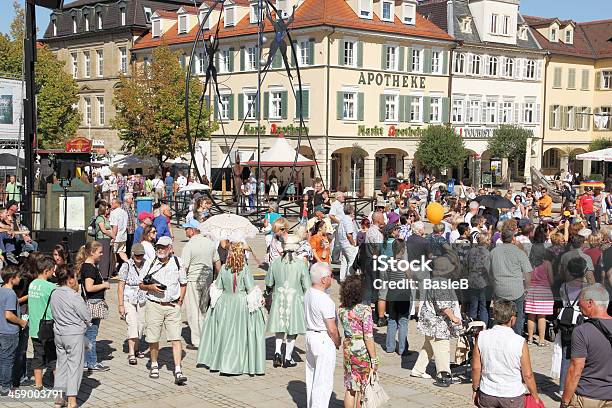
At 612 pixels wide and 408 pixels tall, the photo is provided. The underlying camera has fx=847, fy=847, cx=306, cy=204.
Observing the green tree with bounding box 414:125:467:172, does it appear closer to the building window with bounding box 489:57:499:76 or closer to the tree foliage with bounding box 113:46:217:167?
the building window with bounding box 489:57:499:76

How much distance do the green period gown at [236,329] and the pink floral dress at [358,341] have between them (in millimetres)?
2305

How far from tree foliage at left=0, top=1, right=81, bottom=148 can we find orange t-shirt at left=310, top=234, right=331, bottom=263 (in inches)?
1475

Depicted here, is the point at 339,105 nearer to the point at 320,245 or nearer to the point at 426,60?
the point at 426,60

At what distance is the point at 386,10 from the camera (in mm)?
47906

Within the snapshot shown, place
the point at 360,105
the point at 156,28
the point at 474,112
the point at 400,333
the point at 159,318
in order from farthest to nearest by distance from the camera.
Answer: the point at 156,28 < the point at 474,112 < the point at 360,105 < the point at 400,333 < the point at 159,318

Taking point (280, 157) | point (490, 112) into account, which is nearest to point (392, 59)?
point (490, 112)

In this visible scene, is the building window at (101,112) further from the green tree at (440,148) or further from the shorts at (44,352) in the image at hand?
the shorts at (44,352)

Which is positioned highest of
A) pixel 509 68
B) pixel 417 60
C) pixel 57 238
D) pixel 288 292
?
pixel 509 68

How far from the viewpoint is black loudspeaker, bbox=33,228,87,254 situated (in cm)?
1566

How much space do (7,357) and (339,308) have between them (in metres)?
3.64

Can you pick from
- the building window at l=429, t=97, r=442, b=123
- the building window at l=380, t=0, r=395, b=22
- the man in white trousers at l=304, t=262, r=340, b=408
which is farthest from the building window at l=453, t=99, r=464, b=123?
the man in white trousers at l=304, t=262, r=340, b=408

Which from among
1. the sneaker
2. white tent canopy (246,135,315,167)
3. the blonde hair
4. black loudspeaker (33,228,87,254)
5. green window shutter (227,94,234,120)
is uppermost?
green window shutter (227,94,234,120)

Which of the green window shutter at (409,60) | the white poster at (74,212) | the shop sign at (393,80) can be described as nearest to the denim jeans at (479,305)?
the white poster at (74,212)

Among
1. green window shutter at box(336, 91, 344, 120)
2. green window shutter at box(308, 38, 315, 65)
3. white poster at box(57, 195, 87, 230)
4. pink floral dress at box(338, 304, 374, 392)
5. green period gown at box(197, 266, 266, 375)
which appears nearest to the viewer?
pink floral dress at box(338, 304, 374, 392)
